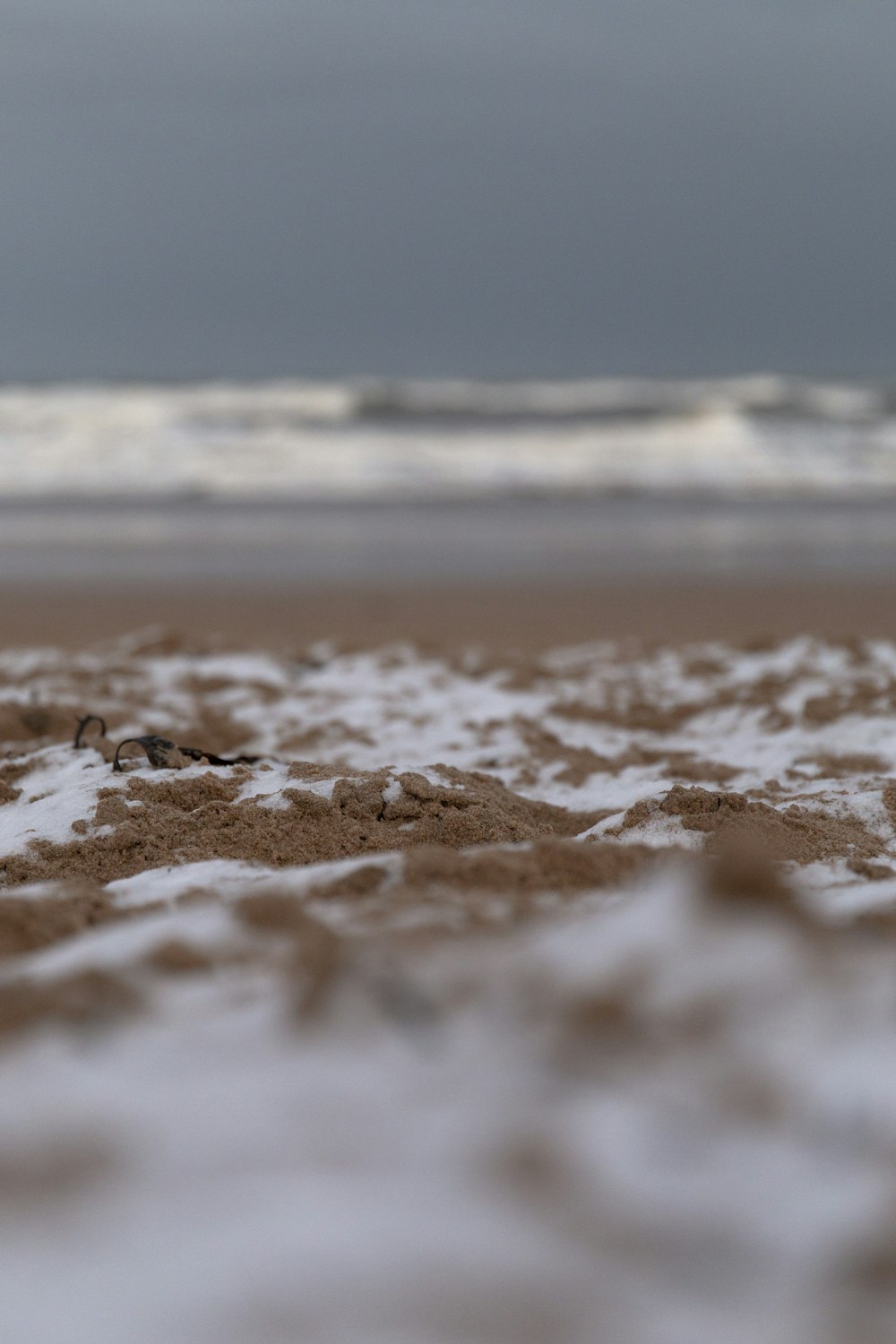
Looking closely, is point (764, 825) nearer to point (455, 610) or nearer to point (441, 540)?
point (455, 610)

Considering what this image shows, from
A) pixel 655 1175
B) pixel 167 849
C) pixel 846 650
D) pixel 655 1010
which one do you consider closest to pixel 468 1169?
pixel 655 1175

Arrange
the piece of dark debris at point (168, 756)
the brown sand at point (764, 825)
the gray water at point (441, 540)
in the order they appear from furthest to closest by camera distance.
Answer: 1. the gray water at point (441, 540)
2. the piece of dark debris at point (168, 756)
3. the brown sand at point (764, 825)

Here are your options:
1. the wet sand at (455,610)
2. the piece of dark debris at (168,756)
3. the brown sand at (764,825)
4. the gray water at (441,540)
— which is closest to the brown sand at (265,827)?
the piece of dark debris at (168,756)

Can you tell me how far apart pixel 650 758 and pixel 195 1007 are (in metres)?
2.99

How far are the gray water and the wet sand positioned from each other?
0.75 m

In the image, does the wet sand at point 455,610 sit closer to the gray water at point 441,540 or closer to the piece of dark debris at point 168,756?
the gray water at point 441,540

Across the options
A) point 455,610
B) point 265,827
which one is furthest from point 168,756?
point 455,610

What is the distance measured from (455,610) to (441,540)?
24.2 ft

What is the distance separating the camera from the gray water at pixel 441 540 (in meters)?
14.1

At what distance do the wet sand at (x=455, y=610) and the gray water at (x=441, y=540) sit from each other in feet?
2.47

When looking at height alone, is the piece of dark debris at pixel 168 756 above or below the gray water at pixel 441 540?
below

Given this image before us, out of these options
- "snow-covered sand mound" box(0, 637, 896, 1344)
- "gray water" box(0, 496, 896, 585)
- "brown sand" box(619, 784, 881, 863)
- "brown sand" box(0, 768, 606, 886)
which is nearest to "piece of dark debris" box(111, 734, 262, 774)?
"brown sand" box(0, 768, 606, 886)

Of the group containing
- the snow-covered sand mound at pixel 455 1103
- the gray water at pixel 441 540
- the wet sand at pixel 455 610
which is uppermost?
the gray water at pixel 441 540

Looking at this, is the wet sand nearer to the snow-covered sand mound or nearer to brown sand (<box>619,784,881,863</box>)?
brown sand (<box>619,784,881,863</box>)
